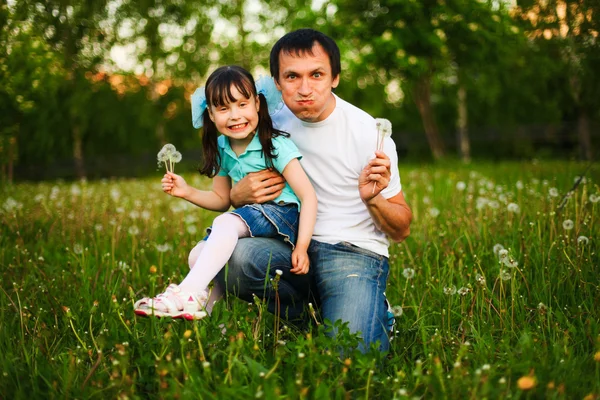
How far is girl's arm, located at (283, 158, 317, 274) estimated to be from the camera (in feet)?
9.00

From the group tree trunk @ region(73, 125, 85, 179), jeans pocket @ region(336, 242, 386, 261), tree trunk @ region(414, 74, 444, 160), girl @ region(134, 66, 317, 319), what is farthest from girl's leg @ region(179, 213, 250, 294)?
tree trunk @ region(73, 125, 85, 179)

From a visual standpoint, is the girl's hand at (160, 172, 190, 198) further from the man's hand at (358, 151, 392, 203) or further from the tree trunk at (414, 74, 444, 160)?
the tree trunk at (414, 74, 444, 160)

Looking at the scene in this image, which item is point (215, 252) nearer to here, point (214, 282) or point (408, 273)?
point (214, 282)

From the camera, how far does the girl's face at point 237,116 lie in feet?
9.32

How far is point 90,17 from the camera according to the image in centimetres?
1416

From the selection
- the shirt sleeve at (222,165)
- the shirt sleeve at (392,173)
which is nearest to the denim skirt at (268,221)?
the shirt sleeve at (222,165)

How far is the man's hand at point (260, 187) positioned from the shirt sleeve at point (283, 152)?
62 mm

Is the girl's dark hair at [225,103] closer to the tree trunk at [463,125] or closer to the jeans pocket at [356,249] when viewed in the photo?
the jeans pocket at [356,249]

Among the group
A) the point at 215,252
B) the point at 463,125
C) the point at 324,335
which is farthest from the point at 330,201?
the point at 463,125

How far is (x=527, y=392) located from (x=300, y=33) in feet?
6.36

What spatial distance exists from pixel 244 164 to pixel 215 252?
1.84ft

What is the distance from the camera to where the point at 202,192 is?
10.0 ft

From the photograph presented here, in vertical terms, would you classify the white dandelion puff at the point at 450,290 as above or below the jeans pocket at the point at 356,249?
below

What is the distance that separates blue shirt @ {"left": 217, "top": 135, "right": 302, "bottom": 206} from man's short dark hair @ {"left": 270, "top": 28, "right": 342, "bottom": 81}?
1.19ft
